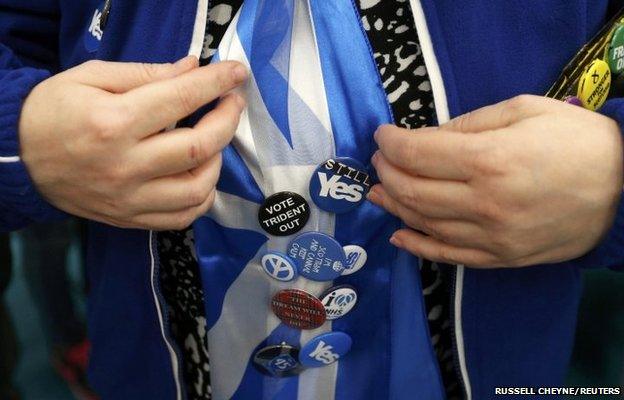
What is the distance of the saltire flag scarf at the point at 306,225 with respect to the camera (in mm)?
499

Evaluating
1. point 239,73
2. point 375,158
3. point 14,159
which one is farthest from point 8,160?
point 375,158

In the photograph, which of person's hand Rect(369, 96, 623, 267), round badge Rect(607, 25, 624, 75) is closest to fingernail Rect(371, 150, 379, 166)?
person's hand Rect(369, 96, 623, 267)

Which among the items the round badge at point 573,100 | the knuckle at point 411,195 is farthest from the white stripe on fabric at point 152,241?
the round badge at point 573,100

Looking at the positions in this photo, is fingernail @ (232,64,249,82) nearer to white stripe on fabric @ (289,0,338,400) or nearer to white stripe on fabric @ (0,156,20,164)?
white stripe on fabric @ (289,0,338,400)

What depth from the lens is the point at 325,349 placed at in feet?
2.01

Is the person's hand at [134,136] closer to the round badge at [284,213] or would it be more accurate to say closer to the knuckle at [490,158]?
the round badge at [284,213]

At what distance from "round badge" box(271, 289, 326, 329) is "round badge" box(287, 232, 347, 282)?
0.09 feet

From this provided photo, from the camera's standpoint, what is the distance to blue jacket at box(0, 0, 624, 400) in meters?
0.51

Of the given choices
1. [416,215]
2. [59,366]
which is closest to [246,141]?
[416,215]

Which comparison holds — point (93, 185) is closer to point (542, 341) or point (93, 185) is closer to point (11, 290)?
point (542, 341)

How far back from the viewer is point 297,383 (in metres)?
0.65

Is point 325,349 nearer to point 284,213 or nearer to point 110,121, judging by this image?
point 284,213

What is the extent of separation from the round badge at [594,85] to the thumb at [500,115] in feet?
0.19

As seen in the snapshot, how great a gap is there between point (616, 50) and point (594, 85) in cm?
4
